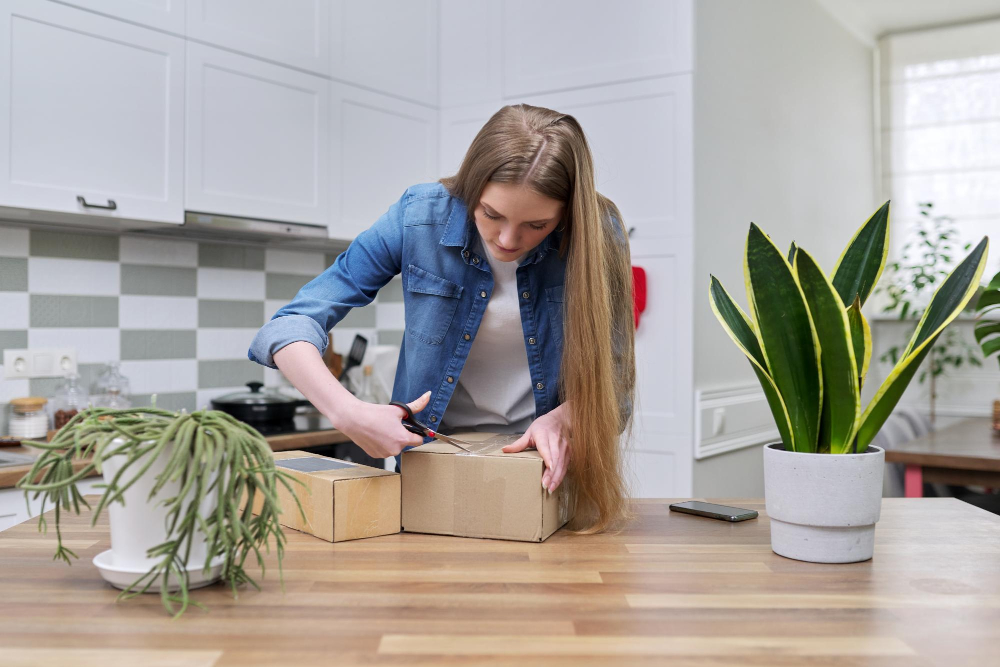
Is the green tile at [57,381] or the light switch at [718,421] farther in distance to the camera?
the light switch at [718,421]

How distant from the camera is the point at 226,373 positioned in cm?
284

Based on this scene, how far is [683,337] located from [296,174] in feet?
4.42

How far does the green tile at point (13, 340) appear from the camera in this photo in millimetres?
2307

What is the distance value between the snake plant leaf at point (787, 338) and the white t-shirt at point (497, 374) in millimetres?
486

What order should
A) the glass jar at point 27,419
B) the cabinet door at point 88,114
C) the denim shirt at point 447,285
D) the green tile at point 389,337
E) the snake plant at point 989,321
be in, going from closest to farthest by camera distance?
the denim shirt at point 447,285, the snake plant at point 989,321, the cabinet door at point 88,114, the glass jar at point 27,419, the green tile at point 389,337

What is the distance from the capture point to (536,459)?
3.56ft

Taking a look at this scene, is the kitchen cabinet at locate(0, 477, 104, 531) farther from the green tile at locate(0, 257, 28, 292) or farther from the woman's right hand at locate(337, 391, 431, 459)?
the woman's right hand at locate(337, 391, 431, 459)

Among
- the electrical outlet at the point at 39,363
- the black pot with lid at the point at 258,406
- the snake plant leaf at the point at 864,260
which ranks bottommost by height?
the black pot with lid at the point at 258,406

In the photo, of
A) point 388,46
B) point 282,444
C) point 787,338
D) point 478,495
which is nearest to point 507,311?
point 478,495

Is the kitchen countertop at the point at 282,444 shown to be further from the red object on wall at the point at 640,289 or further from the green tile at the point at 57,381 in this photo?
the red object on wall at the point at 640,289

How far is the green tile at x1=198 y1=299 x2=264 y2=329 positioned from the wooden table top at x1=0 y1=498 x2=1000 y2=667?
1.72m

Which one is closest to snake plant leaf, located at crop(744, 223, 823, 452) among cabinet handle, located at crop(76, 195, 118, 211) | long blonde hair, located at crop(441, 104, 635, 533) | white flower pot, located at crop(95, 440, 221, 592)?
long blonde hair, located at crop(441, 104, 635, 533)

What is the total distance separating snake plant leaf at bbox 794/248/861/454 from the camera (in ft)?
3.10

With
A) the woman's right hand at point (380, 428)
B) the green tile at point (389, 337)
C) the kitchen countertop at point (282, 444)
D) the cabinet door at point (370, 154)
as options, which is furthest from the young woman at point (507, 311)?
the green tile at point (389, 337)
